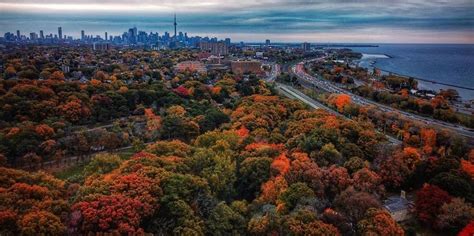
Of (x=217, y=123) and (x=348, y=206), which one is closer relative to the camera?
(x=348, y=206)

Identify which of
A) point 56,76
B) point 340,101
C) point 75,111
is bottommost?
point 340,101

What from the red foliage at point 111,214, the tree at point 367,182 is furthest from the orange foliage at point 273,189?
the red foliage at point 111,214

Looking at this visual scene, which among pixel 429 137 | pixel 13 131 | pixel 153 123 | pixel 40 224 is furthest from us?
pixel 153 123

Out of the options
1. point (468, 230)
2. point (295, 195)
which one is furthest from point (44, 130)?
point (468, 230)

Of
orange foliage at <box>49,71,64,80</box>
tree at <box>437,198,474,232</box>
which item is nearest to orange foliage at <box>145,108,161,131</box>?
orange foliage at <box>49,71,64,80</box>

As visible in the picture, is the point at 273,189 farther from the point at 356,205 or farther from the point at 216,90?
the point at 216,90

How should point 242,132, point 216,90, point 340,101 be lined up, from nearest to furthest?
point 242,132 → point 340,101 → point 216,90

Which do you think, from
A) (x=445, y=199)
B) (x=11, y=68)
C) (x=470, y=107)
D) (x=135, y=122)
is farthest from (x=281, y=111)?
(x=11, y=68)

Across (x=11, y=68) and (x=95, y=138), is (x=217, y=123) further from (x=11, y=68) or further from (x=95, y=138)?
(x=11, y=68)
